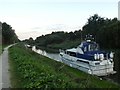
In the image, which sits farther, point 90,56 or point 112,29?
point 112,29

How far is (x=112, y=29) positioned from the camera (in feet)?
291

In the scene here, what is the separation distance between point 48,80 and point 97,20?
12089cm

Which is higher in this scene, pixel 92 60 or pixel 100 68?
Result: pixel 92 60

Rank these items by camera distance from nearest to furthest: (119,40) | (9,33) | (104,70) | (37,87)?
(37,87) → (104,70) → (119,40) → (9,33)

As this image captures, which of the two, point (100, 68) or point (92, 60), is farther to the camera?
point (92, 60)

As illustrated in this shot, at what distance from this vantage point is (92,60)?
4000 cm

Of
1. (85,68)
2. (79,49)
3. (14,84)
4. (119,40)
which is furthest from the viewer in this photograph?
(119,40)

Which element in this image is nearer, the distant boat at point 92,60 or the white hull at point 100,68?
the white hull at point 100,68

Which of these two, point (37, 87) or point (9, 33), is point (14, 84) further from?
point (9, 33)

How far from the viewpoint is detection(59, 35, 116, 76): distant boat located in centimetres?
3850

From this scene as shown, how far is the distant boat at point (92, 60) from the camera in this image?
38.5 meters

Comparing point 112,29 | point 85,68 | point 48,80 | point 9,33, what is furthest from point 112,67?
point 9,33

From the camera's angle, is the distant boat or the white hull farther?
the distant boat

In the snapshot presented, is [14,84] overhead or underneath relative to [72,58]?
overhead
